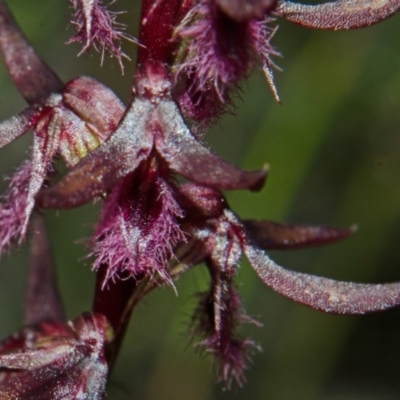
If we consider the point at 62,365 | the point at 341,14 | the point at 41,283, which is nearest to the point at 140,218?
the point at 62,365

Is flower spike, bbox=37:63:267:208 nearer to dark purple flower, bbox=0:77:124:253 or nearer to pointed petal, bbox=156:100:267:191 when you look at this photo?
pointed petal, bbox=156:100:267:191

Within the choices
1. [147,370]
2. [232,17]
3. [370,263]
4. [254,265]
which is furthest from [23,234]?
[370,263]

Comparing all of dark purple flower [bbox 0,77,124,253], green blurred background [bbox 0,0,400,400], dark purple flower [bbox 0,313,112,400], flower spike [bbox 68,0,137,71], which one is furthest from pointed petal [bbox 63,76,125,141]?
green blurred background [bbox 0,0,400,400]

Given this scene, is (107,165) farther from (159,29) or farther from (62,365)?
(62,365)

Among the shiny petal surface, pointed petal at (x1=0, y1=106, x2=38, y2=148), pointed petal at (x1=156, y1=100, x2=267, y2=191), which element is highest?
the shiny petal surface

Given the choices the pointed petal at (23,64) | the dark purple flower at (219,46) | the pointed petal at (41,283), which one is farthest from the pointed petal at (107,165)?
the pointed petal at (41,283)

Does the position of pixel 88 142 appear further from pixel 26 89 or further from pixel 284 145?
pixel 284 145

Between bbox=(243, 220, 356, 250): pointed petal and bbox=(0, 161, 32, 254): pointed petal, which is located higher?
bbox=(0, 161, 32, 254): pointed petal
